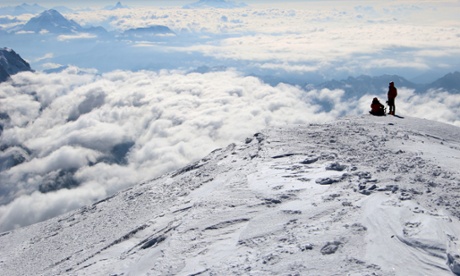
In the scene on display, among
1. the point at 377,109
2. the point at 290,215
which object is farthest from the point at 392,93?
the point at 290,215

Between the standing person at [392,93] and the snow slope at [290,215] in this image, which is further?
the standing person at [392,93]

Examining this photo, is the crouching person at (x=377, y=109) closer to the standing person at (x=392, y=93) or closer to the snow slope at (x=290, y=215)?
the standing person at (x=392, y=93)

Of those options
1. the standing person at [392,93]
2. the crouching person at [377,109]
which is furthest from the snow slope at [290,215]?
the crouching person at [377,109]

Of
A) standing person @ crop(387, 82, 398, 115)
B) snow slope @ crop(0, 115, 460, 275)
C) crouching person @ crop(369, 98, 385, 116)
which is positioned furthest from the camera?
crouching person @ crop(369, 98, 385, 116)

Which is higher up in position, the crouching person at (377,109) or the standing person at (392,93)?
the standing person at (392,93)

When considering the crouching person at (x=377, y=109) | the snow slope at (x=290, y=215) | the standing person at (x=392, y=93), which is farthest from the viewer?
the crouching person at (x=377, y=109)

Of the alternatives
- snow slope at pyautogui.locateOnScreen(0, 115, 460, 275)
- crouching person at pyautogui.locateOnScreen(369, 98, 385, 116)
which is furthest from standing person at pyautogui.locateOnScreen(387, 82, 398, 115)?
snow slope at pyautogui.locateOnScreen(0, 115, 460, 275)

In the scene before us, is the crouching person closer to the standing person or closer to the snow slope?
the standing person

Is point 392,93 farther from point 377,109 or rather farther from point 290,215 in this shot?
point 290,215

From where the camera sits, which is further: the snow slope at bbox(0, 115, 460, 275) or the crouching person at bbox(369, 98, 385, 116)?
the crouching person at bbox(369, 98, 385, 116)
